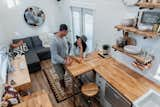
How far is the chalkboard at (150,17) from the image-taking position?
5.94 ft

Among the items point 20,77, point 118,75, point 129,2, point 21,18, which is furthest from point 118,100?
point 21,18

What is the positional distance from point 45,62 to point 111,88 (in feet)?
10.9

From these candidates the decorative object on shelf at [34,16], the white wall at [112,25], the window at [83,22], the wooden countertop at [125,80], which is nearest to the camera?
the wooden countertop at [125,80]

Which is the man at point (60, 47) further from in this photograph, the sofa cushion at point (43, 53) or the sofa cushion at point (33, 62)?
the sofa cushion at point (43, 53)

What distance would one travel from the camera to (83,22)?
4.05 metres

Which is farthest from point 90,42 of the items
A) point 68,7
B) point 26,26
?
point 26,26

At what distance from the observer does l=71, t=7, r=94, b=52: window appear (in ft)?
11.9

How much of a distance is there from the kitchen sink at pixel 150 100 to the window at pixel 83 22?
82.6 inches

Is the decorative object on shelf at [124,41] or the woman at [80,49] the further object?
the woman at [80,49]

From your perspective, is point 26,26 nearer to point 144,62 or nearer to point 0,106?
point 0,106

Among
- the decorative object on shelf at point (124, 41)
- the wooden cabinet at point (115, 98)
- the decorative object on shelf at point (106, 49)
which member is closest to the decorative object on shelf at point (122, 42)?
the decorative object on shelf at point (124, 41)

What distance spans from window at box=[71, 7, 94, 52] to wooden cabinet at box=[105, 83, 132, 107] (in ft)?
5.54

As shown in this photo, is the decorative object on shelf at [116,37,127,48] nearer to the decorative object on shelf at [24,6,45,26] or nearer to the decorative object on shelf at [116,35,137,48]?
the decorative object on shelf at [116,35,137,48]

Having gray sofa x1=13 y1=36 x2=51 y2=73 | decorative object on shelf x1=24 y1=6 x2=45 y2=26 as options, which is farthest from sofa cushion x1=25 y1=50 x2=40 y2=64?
decorative object on shelf x1=24 y1=6 x2=45 y2=26
